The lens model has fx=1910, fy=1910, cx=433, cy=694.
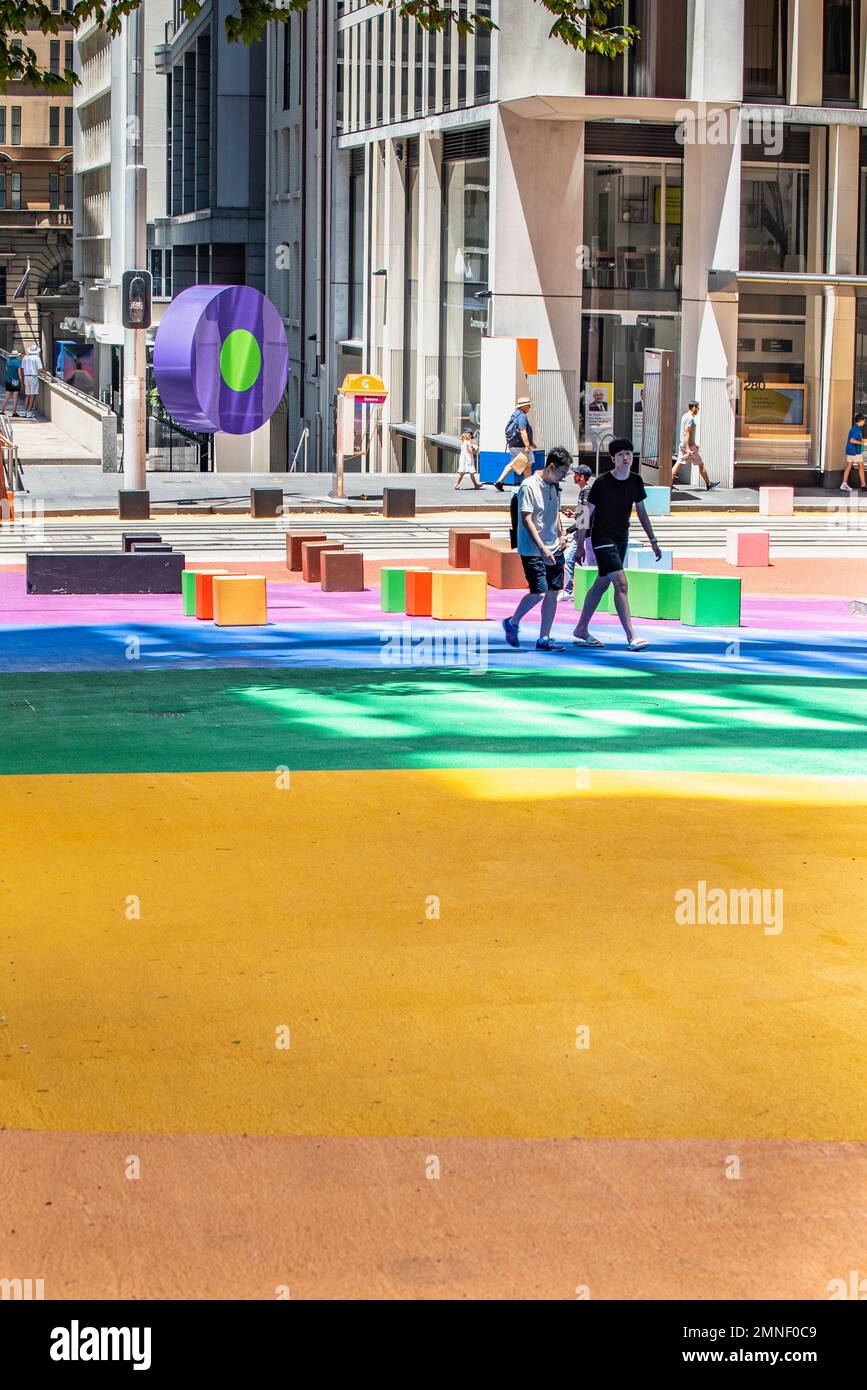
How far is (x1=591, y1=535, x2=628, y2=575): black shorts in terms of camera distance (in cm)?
1576

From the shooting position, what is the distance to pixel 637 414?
40.8 metres

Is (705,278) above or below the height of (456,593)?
above

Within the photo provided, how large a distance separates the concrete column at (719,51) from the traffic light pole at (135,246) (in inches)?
478

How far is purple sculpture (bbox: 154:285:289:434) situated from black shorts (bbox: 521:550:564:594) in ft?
61.8

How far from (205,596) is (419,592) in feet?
6.92

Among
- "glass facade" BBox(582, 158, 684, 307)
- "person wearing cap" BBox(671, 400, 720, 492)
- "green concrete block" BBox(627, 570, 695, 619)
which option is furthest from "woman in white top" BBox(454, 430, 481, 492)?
"green concrete block" BBox(627, 570, 695, 619)

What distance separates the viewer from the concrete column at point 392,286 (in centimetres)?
4656

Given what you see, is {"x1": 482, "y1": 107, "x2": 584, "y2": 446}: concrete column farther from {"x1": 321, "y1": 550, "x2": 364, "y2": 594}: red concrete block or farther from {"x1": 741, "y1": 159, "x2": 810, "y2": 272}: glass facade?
{"x1": 321, "y1": 550, "x2": 364, "y2": 594}: red concrete block

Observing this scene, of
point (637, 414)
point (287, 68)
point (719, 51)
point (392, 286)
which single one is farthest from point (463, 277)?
point (287, 68)

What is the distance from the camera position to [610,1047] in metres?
6.59

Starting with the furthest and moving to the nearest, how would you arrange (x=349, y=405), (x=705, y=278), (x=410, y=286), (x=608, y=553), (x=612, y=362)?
(x=410, y=286), (x=612, y=362), (x=705, y=278), (x=349, y=405), (x=608, y=553)

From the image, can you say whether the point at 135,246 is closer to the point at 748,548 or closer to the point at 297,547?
the point at 297,547

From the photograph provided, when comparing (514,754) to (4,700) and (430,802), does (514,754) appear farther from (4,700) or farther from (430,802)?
(4,700)
